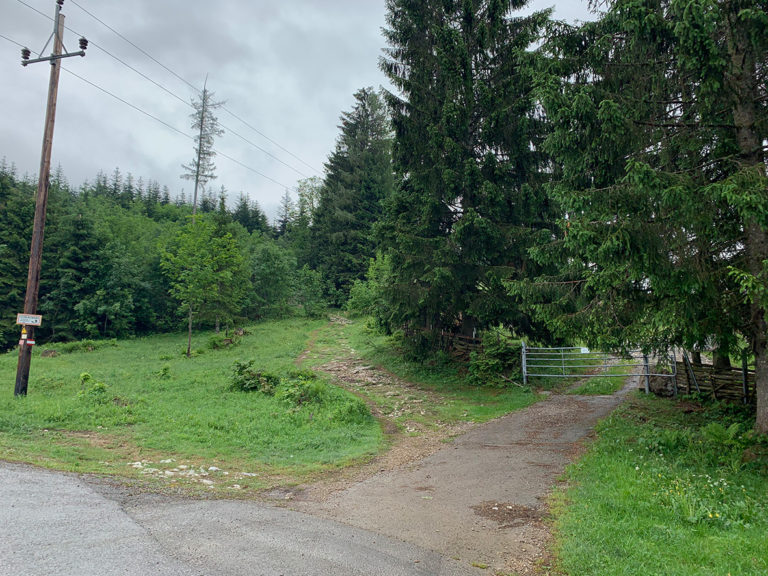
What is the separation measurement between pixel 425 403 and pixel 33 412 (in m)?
9.72

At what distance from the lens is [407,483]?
678 centimetres

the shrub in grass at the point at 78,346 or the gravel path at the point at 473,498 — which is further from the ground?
the shrub in grass at the point at 78,346

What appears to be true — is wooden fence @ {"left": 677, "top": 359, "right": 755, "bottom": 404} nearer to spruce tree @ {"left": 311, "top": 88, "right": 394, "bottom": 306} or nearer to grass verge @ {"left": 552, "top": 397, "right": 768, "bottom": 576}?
grass verge @ {"left": 552, "top": 397, "right": 768, "bottom": 576}

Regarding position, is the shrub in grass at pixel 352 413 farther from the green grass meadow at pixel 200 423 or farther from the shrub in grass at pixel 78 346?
the shrub in grass at pixel 78 346

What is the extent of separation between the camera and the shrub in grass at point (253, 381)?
13234 millimetres

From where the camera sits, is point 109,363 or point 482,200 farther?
point 109,363

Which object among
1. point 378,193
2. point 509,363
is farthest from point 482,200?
point 378,193

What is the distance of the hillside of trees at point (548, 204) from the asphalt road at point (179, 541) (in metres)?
5.55

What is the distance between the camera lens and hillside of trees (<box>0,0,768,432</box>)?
7039mm

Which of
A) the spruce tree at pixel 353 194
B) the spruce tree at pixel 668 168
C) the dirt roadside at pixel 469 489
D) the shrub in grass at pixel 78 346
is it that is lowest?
the dirt roadside at pixel 469 489

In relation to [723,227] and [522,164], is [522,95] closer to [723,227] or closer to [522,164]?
[522,164]

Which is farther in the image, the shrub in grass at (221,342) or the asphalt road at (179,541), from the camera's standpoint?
the shrub in grass at (221,342)

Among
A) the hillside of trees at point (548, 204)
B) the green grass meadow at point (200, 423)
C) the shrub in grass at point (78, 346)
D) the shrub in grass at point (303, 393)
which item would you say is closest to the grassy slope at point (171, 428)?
the green grass meadow at point (200, 423)

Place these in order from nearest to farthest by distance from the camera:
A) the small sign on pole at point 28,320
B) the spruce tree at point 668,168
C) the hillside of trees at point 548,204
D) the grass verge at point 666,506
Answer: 1. the grass verge at point 666,506
2. the spruce tree at point 668,168
3. the hillside of trees at point 548,204
4. the small sign on pole at point 28,320
